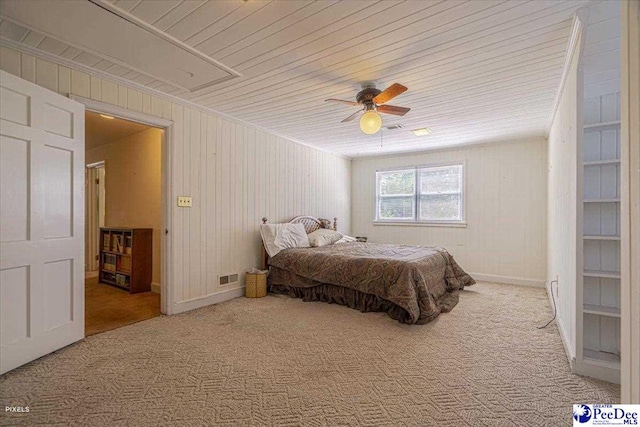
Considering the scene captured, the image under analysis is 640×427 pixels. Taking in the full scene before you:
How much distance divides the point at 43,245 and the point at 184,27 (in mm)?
1983

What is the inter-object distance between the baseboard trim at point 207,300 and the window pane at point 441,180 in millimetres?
4011

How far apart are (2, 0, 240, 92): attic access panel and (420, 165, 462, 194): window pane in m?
4.31

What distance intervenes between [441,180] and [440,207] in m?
0.53

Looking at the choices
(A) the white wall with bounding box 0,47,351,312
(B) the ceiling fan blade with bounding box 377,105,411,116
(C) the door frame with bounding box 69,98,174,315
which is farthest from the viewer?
(C) the door frame with bounding box 69,98,174,315

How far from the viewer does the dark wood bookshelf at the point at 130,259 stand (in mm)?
4426

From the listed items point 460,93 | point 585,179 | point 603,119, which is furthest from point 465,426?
point 460,93

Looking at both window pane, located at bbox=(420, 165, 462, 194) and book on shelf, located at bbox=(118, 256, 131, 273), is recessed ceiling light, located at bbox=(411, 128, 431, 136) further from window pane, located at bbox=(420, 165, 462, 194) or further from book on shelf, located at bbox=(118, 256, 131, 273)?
book on shelf, located at bbox=(118, 256, 131, 273)

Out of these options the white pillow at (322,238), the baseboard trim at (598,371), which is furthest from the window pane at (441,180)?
the baseboard trim at (598,371)

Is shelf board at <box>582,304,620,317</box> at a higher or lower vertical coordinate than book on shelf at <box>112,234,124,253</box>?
lower

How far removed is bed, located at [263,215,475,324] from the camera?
318 centimetres

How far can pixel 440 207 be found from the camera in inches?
227

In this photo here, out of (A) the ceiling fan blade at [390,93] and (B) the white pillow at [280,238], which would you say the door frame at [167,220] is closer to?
(B) the white pillow at [280,238]

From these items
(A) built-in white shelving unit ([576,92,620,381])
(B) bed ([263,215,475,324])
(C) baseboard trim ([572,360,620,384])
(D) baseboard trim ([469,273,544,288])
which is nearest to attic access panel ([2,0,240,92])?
(B) bed ([263,215,475,324])

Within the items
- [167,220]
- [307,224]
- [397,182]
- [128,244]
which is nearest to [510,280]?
[397,182]
